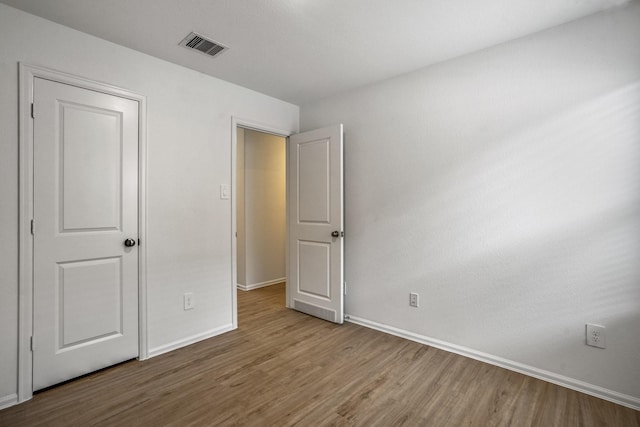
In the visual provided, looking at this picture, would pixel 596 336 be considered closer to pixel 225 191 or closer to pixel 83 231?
pixel 225 191

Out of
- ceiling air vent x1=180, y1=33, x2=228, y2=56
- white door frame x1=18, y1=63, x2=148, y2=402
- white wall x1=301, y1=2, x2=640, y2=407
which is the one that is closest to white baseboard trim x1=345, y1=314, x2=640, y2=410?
white wall x1=301, y1=2, x2=640, y2=407

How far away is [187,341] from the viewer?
2.69m

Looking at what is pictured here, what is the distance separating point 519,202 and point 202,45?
103 inches

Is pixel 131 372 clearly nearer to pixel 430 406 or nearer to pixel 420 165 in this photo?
pixel 430 406

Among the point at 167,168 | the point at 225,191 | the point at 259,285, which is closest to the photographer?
the point at 167,168

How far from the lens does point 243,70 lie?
2.74 m

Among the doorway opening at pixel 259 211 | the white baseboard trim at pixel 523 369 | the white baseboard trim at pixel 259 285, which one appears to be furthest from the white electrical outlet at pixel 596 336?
the white baseboard trim at pixel 259 285

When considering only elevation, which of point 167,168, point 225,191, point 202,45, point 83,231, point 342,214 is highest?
point 202,45

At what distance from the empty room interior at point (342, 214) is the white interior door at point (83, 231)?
1 centimetres

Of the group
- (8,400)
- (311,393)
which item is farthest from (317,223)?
(8,400)

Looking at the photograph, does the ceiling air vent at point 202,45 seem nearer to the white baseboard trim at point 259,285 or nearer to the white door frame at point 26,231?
the white door frame at point 26,231

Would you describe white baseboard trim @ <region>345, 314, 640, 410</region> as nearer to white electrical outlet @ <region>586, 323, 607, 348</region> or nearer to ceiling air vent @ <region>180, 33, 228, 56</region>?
white electrical outlet @ <region>586, 323, 607, 348</region>

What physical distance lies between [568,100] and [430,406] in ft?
7.10

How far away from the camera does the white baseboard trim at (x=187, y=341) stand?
8.20 ft
